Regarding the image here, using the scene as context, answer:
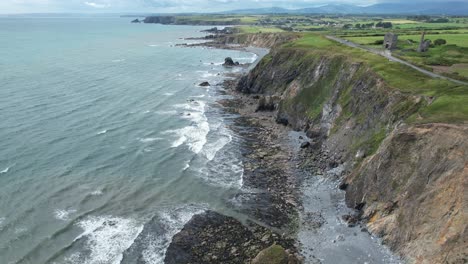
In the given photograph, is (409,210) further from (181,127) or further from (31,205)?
(181,127)

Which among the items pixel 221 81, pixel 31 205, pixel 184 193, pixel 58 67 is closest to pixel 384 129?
pixel 184 193

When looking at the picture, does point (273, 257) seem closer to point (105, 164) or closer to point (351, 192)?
point (351, 192)

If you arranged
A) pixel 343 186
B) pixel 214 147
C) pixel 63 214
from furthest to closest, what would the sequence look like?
pixel 214 147, pixel 343 186, pixel 63 214

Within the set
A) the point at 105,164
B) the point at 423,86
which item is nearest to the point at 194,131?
the point at 105,164

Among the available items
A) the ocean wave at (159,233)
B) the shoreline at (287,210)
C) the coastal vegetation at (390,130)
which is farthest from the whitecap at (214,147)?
the ocean wave at (159,233)

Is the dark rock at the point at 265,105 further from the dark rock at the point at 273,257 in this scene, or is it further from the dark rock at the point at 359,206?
the dark rock at the point at 273,257

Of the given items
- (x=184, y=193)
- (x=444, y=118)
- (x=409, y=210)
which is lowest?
(x=184, y=193)

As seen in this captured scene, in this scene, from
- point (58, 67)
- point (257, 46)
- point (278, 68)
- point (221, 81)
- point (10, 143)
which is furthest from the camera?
point (257, 46)
